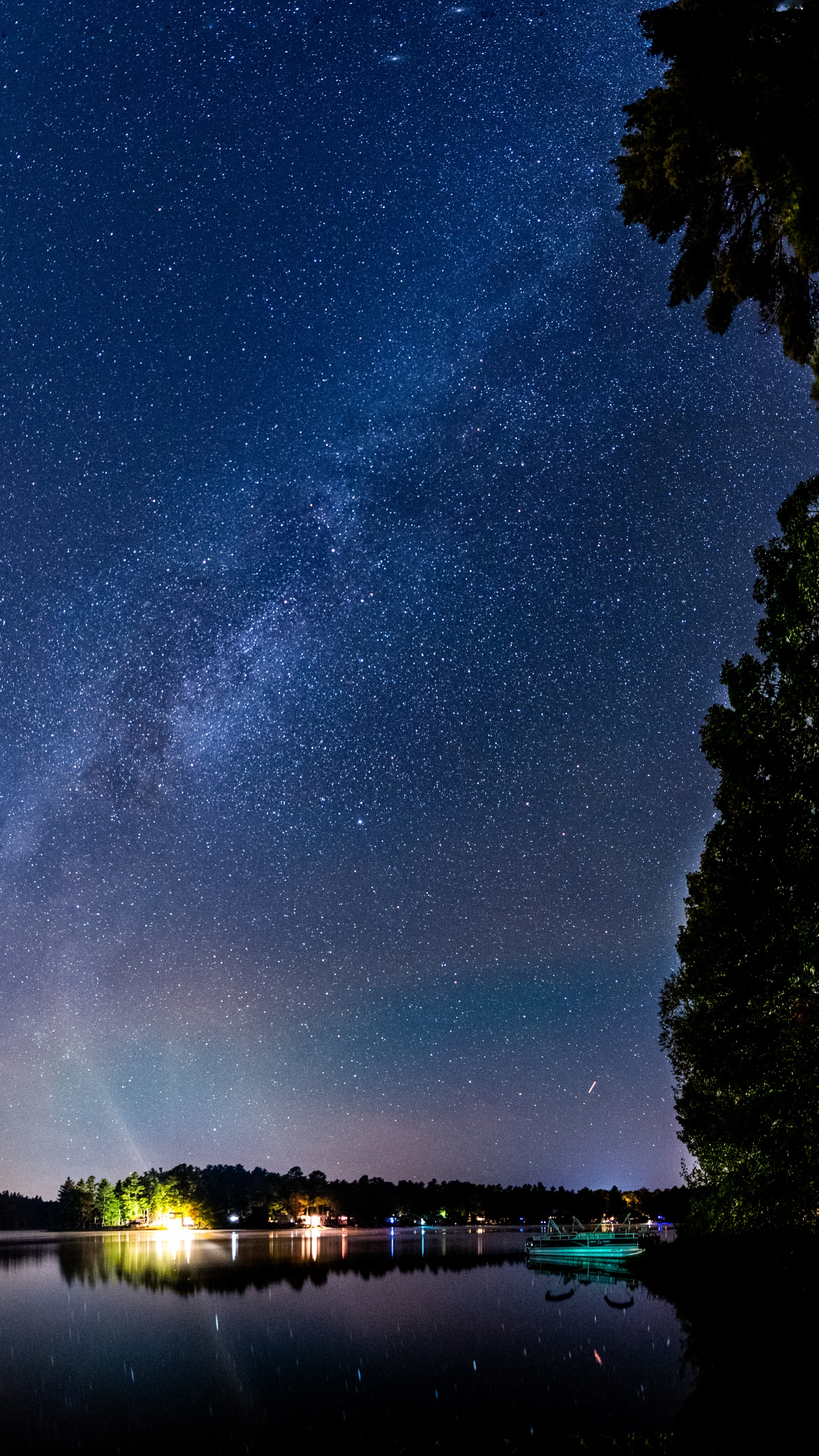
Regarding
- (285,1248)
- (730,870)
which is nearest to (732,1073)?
(730,870)

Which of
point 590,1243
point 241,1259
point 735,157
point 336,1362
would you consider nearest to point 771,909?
point 735,157

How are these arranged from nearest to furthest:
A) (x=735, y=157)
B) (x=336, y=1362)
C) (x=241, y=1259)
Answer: (x=735, y=157)
(x=336, y=1362)
(x=241, y=1259)

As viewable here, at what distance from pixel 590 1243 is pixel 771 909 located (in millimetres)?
51082

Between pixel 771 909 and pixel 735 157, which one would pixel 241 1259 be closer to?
pixel 771 909

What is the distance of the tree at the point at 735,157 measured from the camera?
38.6 feet

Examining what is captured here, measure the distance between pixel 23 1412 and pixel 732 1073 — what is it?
16153 mm

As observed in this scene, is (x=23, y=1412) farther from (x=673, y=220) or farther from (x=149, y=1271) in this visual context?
(x=149, y=1271)

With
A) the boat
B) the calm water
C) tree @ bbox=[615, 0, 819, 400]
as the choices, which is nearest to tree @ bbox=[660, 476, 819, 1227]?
tree @ bbox=[615, 0, 819, 400]

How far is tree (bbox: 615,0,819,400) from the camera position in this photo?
11.8m

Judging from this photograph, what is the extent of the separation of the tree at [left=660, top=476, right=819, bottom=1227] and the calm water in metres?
4.82

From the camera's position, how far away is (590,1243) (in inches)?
2371

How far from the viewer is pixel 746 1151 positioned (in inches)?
730

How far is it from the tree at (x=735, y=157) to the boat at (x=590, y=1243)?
163 feet

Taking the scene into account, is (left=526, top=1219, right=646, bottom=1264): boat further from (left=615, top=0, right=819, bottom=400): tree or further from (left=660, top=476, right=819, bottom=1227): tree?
(left=615, top=0, right=819, bottom=400): tree
